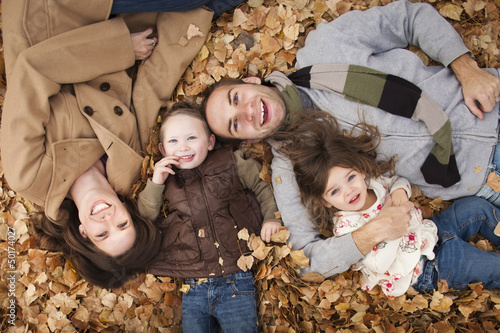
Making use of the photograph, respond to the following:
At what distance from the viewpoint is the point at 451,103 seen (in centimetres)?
259

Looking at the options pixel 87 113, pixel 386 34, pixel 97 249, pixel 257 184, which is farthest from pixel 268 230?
pixel 386 34

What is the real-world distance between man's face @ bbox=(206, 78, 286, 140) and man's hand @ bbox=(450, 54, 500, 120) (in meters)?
→ 1.28

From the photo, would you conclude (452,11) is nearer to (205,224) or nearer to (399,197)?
(399,197)

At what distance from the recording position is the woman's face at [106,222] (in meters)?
2.52

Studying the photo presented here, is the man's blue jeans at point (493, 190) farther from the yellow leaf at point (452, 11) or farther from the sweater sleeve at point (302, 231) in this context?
the sweater sleeve at point (302, 231)

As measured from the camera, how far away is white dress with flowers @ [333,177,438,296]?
2.45 metres

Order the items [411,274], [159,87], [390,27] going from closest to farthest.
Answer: [411,274] → [390,27] → [159,87]

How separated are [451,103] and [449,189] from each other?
64 cm

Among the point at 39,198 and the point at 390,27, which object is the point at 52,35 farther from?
the point at 390,27

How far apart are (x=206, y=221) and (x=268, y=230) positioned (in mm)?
476

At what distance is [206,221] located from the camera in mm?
2764

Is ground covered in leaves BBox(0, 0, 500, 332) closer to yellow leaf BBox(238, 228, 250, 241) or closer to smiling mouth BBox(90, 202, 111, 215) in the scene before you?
yellow leaf BBox(238, 228, 250, 241)

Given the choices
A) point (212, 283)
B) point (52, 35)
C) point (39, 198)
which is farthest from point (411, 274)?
point (52, 35)

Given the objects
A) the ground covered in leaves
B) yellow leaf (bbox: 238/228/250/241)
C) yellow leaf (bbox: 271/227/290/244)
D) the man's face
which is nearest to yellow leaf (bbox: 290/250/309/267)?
the ground covered in leaves
